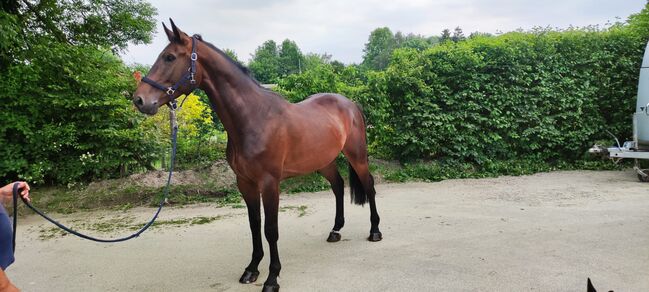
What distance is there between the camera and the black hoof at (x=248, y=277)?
311 centimetres

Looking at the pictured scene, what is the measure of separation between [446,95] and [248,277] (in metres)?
5.95

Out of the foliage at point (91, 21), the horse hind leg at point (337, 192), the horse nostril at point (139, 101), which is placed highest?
the foliage at point (91, 21)

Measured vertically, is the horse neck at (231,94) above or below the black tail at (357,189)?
above

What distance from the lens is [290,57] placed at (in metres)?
69.9

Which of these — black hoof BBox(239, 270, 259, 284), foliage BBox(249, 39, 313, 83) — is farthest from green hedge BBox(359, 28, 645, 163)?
foliage BBox(249, 39, 313, 83)

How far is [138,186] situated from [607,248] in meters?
6.13

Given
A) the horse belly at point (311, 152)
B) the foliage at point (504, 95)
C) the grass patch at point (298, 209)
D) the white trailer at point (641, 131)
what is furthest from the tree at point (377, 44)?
the horse belly at point (311, 152)

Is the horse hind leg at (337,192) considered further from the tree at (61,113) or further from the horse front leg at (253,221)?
the tree at (61,113)

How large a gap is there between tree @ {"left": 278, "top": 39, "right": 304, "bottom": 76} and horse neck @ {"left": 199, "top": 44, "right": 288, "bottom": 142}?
216 feet

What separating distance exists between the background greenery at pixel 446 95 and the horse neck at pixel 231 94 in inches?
152

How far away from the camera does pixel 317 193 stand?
661cm

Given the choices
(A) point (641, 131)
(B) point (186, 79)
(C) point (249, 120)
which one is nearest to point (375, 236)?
(C) point (249, 120)

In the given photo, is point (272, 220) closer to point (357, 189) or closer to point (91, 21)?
point (357, 189)

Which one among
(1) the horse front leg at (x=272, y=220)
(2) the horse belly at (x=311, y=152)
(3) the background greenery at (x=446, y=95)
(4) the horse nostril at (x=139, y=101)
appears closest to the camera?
(4) the horse nostril at (x=139, y=101)
